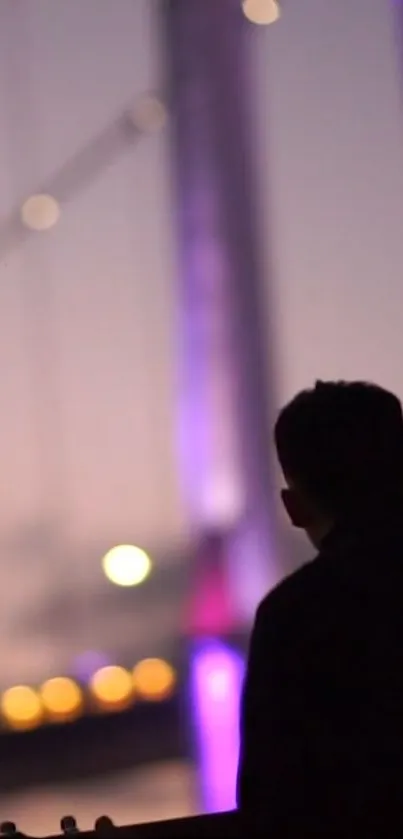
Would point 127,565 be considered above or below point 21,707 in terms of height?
above

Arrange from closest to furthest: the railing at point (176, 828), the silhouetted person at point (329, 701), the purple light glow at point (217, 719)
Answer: the silhouetted person at point (329, 701)
the railing at point (176, 828)
the purple light glow at point (217, 719)

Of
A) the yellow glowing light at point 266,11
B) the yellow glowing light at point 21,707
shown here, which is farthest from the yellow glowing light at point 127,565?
the yellow glowing light at point 266,11

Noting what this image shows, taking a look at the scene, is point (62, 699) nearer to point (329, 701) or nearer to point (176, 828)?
point (176, 828)

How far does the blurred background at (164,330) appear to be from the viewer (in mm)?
2150

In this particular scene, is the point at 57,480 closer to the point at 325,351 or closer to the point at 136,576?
the point at 136,576

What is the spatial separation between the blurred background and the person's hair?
1196mm

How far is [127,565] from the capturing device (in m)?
2.25

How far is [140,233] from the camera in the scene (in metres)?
2.27

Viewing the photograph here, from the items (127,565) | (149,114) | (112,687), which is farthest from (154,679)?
(149,114)

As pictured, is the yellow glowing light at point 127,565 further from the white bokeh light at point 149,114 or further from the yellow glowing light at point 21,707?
the white bokeh light at point 149,114

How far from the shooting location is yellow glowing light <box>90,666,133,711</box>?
217 cm

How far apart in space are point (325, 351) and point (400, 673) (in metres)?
1.33

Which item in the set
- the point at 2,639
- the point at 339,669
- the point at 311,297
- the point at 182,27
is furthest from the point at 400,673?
the point at 182,27

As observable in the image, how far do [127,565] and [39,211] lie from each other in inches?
24.7
